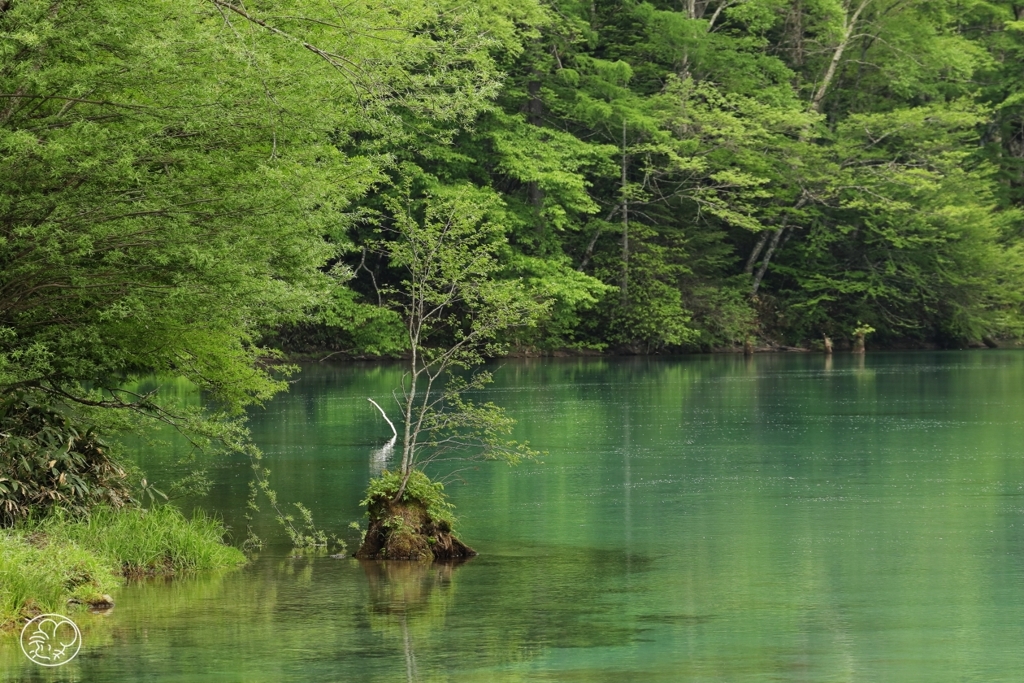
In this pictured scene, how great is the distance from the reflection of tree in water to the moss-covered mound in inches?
7.0

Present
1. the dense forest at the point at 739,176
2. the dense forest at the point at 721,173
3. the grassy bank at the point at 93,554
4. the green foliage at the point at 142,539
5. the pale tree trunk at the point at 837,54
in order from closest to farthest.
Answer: the grassy bank at the point at 93,554, the green foliage at the point at 142,539, the dense forest at the point at 721,173, the dense forest at the point at 739,176, the pale tree trunk at the point at 837,54

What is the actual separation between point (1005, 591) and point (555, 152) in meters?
36.8

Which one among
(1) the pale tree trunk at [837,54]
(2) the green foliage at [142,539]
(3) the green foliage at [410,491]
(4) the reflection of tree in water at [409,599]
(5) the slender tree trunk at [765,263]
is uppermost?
(1) the pale tree trunk at [837,54]

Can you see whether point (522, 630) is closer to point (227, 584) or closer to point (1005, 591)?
point (227, 584)

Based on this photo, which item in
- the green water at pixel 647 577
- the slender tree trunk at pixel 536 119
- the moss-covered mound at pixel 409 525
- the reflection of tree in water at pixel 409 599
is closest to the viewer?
the green water at pixel 647 577

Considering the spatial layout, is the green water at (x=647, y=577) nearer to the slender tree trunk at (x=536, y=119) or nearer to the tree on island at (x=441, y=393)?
the tree on island at (x=441, y=393)

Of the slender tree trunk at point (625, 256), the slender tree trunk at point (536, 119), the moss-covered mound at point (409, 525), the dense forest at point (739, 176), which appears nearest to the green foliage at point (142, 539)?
the moss-covered mound at point (409, 525)

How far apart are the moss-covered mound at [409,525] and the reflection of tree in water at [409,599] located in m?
0.18

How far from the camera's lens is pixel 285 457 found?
23.0 m

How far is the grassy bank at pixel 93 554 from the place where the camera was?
10.8 metres

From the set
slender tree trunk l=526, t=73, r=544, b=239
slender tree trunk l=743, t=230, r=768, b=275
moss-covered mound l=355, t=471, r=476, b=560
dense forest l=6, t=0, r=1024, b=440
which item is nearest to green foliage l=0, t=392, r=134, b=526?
moss-covered mound l=355, t=471, r=476, b=560

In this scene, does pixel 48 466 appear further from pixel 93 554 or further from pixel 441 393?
pixel 441 393

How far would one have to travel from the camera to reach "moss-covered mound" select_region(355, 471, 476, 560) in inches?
556

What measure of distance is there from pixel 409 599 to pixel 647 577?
2.22 m
